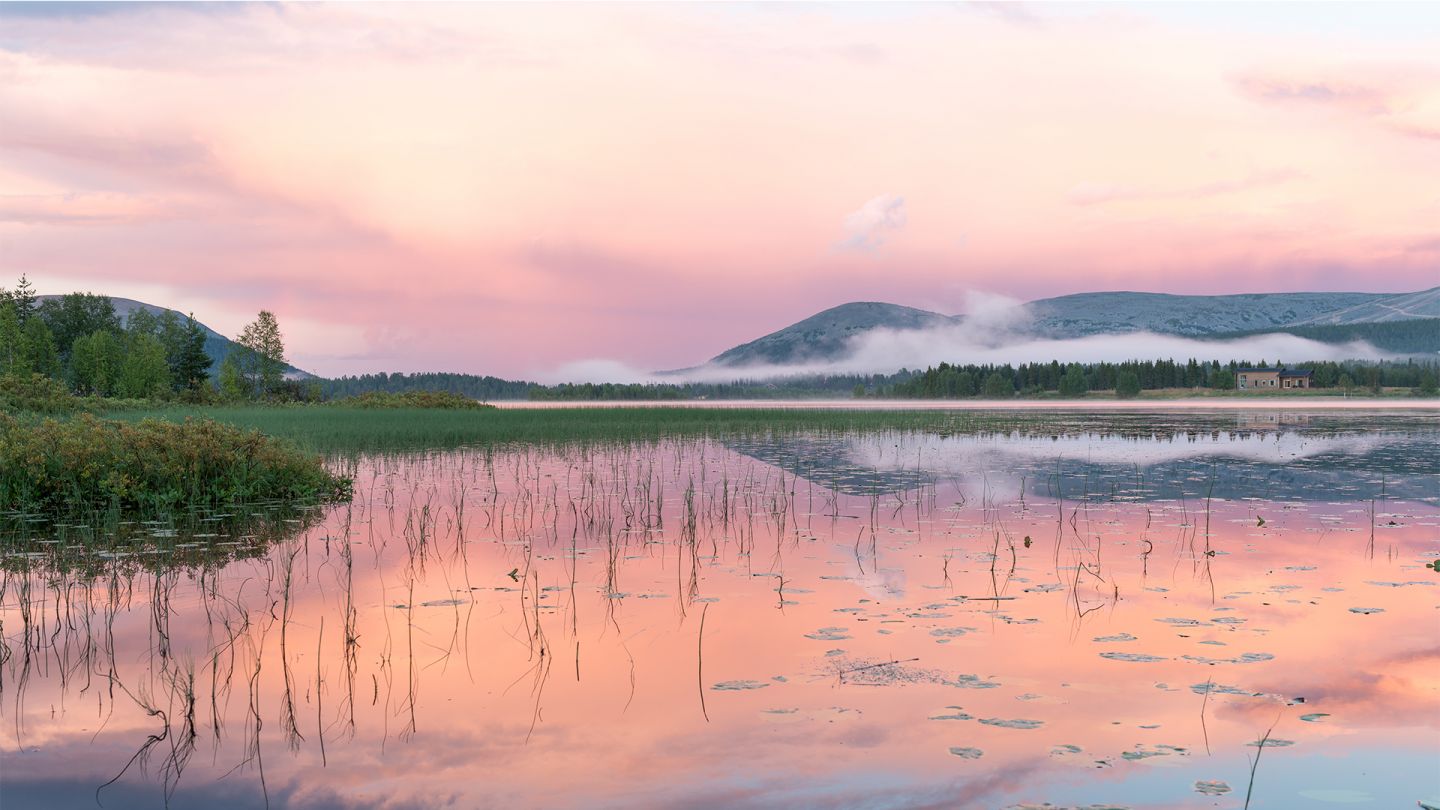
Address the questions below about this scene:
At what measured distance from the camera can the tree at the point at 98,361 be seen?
115 meters

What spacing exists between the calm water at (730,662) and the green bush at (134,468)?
8.53 ft

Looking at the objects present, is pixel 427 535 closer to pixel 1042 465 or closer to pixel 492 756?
pixel 492 756

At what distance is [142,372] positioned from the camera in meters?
114

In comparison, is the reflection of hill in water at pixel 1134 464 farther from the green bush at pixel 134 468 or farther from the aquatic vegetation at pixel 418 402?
the aquatic vegetation at pixel 418 402

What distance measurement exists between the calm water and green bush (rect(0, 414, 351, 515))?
8.53 feet

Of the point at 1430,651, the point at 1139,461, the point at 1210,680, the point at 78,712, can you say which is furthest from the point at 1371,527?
the point at 78,712

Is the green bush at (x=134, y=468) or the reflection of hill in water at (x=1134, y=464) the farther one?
the reflection of hill in water at (x=1134, y=464)

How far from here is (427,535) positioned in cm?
1973

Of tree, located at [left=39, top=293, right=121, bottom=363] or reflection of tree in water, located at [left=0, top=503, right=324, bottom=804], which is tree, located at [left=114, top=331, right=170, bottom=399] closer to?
tree, located at [left=39, top=293, right=121, bottom=363]

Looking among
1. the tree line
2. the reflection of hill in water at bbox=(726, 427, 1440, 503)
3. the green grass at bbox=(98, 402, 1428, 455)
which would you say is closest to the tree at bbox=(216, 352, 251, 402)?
the tree line

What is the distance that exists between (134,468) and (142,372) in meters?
105

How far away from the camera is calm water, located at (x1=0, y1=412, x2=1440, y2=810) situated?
305 inches

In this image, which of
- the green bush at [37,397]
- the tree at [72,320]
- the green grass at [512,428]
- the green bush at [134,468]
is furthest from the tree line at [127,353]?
the green bush at [134,468]

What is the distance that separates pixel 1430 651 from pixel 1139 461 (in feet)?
90.2
